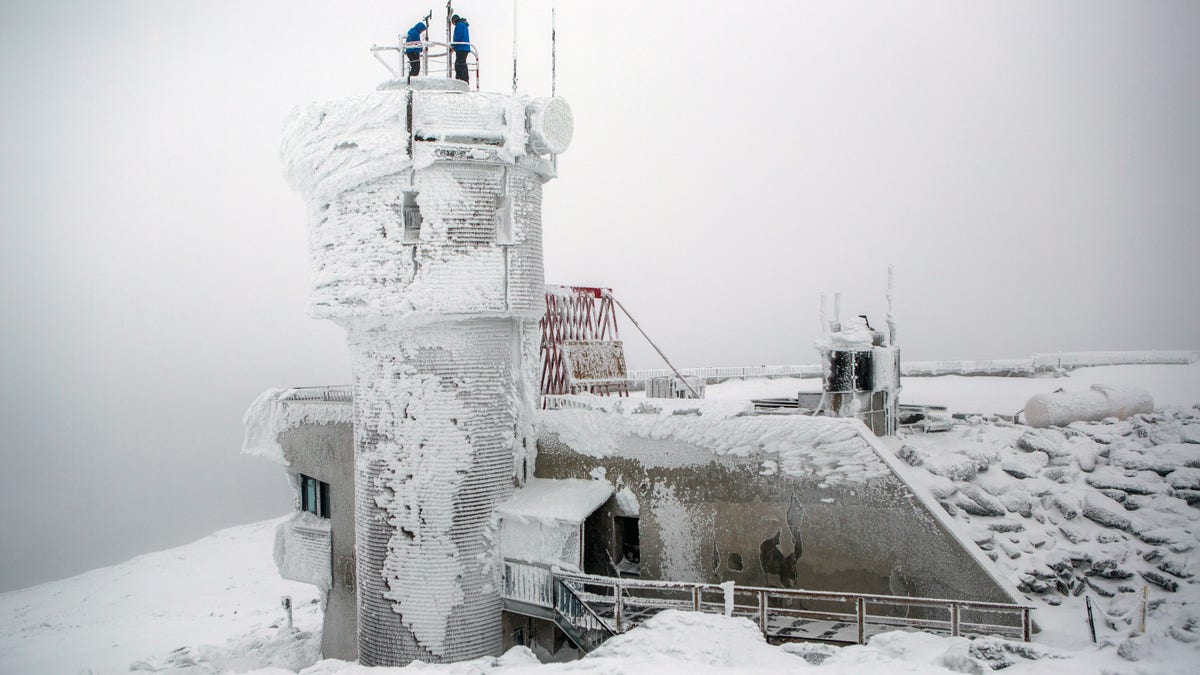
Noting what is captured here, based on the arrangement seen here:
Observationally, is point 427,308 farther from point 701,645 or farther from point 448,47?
point 701,645

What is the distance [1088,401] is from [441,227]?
1068 cm

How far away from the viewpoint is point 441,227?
977 centimetres

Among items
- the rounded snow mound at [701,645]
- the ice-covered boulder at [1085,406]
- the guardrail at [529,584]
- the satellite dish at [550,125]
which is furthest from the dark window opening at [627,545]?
the ice-covered boulder at [1085,406]

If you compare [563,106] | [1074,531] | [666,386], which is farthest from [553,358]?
[1074,531]

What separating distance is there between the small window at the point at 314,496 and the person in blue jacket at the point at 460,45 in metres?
8.03

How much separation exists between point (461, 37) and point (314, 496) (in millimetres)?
9045

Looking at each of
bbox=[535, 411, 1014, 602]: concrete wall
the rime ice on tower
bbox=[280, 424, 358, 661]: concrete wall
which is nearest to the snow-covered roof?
bbox=[535, 411, 1014, 602]: concrete wall

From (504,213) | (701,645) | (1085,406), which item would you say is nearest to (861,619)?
(701,645)

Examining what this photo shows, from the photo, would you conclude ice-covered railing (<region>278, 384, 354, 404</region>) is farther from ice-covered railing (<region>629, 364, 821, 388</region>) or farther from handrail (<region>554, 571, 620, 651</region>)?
ice-covered railing (<region>629, 364, 821, 388</region>)

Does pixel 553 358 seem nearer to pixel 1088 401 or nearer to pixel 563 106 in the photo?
pixel 563 106

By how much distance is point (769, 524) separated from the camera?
943 cm

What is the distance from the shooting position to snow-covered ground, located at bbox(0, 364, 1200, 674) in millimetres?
6500

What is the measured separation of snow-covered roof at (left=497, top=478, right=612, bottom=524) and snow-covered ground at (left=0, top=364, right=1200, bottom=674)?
6.03ft

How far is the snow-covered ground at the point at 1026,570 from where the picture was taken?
6.50 metres
